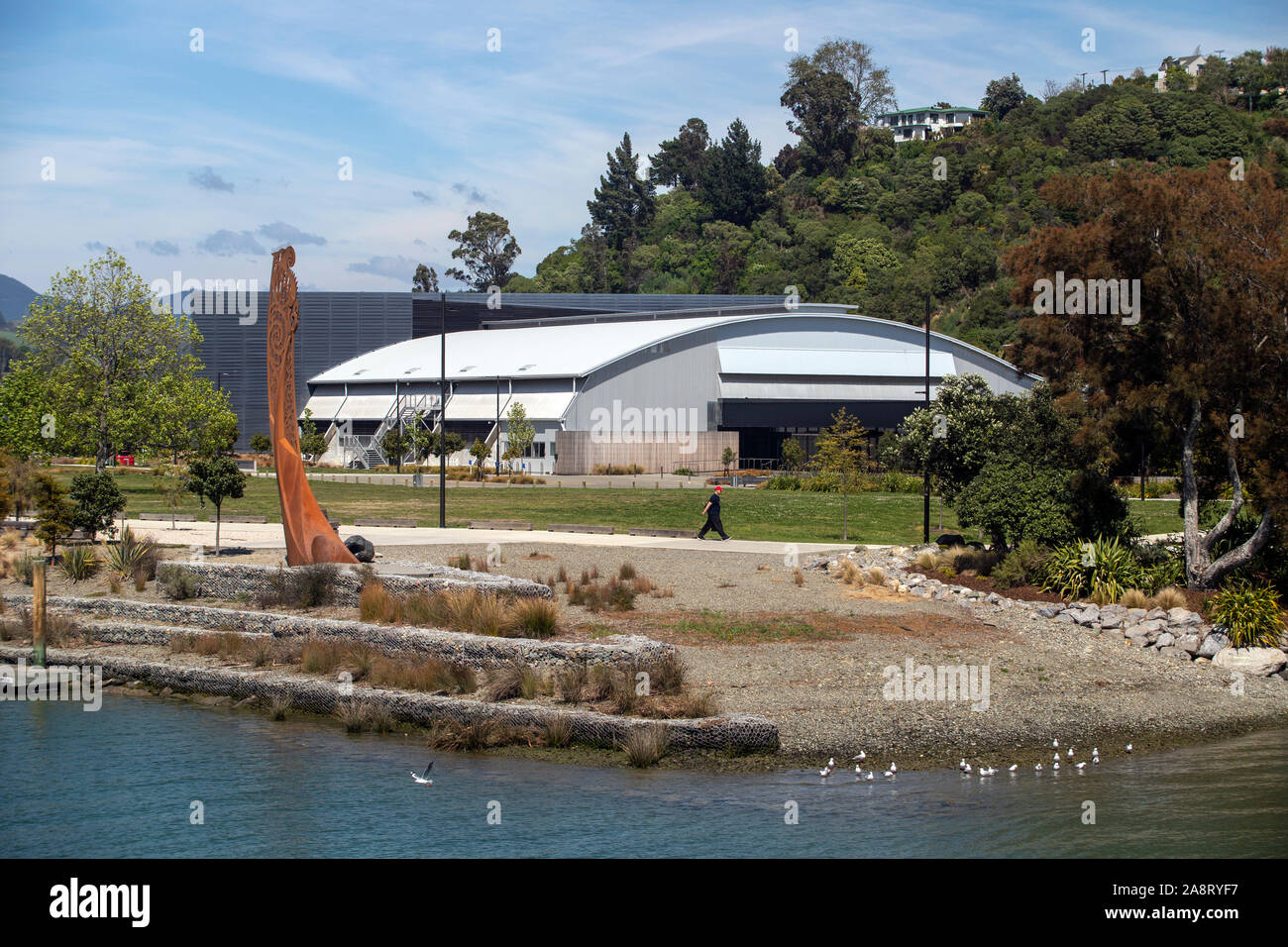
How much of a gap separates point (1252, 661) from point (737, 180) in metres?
130

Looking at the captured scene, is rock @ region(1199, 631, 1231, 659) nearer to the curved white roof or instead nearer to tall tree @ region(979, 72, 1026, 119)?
the curved white roof

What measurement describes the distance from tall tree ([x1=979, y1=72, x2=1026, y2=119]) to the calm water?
16547cm

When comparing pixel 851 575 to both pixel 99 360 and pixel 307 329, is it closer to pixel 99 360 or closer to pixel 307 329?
pixel 99 360

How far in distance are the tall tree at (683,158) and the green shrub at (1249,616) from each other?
5808 inches

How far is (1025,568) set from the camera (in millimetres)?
22469

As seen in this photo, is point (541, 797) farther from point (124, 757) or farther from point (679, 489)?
point (679, 489)

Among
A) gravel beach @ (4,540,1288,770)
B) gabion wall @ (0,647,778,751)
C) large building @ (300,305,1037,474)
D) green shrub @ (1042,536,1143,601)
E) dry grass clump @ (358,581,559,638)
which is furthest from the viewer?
A: large building @ (300,305,1037,474)

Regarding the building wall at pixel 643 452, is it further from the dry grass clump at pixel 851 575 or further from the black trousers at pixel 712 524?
the dry grass clump at pixel 851 575

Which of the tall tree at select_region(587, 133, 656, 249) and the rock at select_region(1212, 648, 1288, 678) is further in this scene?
the tall tree at select_region(587, 133, 656, 249)

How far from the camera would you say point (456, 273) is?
15400cm

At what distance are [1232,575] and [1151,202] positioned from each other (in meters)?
6.67

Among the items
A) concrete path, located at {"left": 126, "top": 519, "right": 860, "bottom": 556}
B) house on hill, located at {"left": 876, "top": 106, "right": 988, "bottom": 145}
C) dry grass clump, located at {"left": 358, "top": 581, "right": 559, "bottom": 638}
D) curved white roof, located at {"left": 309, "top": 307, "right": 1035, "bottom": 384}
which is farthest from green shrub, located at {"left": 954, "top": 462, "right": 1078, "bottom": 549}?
house on hill, located at {"left": 876, "top": 106, "right": 988, "bottom": 145}

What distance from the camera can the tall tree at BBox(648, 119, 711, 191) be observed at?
535 feet

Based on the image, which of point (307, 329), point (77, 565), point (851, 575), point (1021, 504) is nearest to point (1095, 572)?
point (1021, 504)
